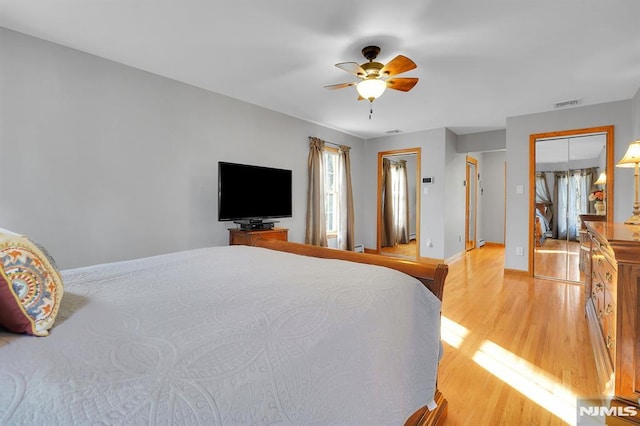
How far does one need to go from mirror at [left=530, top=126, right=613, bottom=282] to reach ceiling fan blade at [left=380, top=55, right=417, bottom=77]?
10.2 feet

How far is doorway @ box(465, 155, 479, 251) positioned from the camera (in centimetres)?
639

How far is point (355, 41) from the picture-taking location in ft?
8.12

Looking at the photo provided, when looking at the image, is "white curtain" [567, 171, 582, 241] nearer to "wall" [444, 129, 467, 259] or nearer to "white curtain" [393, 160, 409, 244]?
"wall" [444, 129, 467, 259]

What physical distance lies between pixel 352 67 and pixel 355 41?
23cm

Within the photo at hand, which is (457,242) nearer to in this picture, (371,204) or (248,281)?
(371,204)

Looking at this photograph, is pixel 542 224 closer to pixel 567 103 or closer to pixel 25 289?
pixel 567 103

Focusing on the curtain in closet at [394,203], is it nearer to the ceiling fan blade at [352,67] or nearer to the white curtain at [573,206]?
the white curtain at [573,206]

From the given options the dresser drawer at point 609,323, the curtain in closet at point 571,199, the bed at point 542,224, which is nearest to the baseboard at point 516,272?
the bed at point 542,224

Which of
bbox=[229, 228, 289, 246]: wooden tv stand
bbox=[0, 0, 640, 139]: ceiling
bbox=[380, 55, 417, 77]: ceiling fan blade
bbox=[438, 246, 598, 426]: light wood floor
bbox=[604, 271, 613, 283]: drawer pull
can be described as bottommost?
bbox=[438, 246, 598, 426]: light wood floor

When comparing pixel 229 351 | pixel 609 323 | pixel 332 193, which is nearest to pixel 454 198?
pixel 332 193

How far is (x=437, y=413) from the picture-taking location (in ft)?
4.90

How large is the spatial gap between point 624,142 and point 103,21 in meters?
5.86

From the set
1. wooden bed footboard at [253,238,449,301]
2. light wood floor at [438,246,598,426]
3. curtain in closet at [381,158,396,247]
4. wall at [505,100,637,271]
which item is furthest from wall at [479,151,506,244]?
wooden bed footboard at [253,238,449,301]

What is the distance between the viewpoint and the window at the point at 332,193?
544 centimetres
